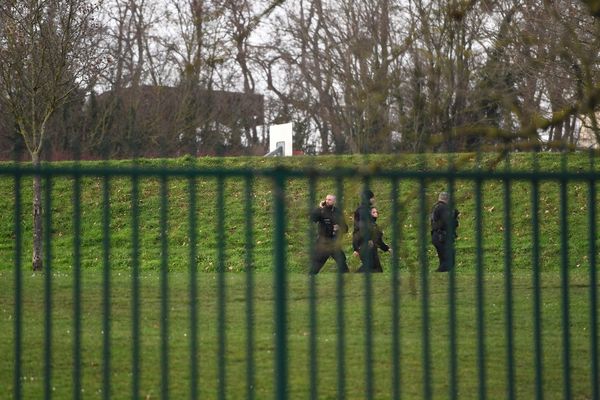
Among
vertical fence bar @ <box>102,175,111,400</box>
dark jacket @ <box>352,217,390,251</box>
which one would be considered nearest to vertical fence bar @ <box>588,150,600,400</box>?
dark jacket @ <box>352,217,390,251</box>

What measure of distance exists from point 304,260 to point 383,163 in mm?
693

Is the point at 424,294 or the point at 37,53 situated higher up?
the point at 37,53

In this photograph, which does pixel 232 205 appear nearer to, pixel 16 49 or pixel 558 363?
pixel 16 49

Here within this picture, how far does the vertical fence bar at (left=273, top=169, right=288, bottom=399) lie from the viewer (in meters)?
4.64

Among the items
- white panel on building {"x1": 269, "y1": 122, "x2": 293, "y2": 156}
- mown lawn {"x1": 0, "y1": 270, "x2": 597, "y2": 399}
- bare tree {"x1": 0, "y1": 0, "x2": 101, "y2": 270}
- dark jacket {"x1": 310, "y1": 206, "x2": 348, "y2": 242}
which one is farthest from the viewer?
white panel on building {"x1": 269, "y1": 122, "x2": 293, "y2": 156}

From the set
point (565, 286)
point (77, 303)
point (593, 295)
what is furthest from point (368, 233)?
point (77, 303)

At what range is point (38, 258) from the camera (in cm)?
1491

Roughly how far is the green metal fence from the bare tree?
34.4 feet

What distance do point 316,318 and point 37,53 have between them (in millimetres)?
13601

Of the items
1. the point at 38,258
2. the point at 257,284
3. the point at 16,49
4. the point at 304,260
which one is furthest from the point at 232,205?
the point at 304,260

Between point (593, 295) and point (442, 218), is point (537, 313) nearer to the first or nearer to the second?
point (593, 295)

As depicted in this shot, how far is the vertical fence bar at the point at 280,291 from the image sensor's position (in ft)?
15.2

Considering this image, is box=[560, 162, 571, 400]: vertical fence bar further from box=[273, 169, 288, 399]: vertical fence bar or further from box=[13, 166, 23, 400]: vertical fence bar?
box=[13, 166, 23, 400]: vertical fence bar

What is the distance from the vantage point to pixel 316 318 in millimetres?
5066
